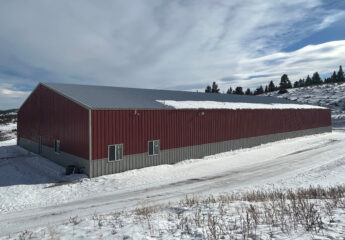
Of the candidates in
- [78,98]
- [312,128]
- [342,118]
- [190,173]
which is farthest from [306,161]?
[342,118]

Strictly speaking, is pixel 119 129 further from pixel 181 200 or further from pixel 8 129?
pixel 8 129

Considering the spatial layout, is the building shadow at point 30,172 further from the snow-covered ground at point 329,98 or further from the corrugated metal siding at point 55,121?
the snow-covered ground at point 329,98

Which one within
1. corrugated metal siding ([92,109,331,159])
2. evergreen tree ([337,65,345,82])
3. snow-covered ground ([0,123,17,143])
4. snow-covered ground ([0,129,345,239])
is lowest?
snow-covered ground ([0,129,345,239])

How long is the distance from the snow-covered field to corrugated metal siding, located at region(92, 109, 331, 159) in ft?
7.66

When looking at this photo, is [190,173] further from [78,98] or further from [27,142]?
[27,142]

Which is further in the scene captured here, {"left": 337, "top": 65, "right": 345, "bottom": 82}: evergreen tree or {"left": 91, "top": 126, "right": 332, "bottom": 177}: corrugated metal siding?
{"left": 337, "top": 65, "right": 345, "bottom": 82}: evergreen tree

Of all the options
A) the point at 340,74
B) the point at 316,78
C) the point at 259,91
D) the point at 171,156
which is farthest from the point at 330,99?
the point at 171,156

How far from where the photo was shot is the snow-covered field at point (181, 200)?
711 cm

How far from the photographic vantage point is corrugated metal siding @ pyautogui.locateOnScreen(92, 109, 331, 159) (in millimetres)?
19281

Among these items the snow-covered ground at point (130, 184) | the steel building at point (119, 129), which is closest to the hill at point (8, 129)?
the steel building at point (119, 129)

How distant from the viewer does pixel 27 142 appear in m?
31.4

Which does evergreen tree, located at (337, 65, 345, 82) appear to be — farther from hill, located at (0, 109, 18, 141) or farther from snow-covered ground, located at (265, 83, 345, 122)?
hill, located at (0, 109, 18, 141)

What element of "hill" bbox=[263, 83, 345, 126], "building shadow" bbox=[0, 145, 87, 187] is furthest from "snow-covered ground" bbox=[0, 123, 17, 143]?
"hill" bbox=[263, 83, 345, 126]

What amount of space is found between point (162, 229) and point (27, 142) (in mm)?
30618
